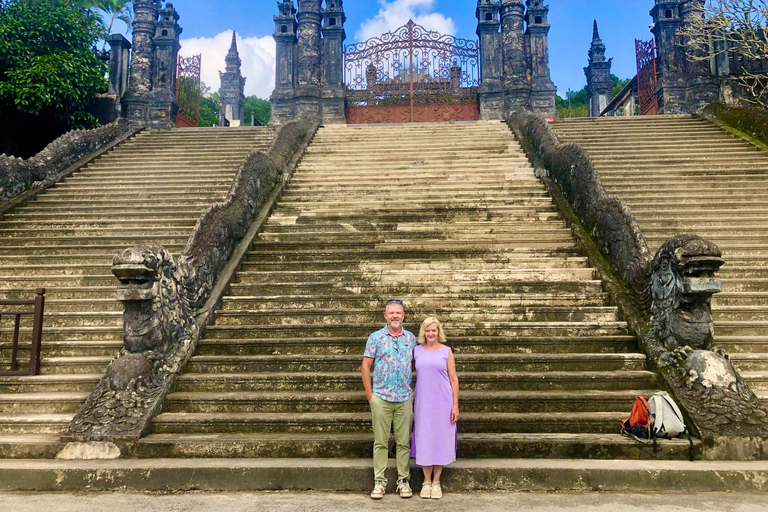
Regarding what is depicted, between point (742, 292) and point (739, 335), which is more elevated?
point (742, 292)

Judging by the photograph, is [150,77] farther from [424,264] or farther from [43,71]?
[424,264]

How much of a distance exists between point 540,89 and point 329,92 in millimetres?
6439

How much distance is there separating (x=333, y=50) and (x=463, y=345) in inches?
539

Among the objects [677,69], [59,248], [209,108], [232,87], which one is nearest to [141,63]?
[59,248]

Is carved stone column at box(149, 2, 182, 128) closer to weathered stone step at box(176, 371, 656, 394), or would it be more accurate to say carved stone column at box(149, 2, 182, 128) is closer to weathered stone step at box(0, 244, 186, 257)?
weathered stone step at box(0, 244, 186, 257)

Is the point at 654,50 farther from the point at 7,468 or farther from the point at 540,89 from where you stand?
the point at 7,468

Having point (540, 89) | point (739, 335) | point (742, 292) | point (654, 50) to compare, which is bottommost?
point (739, 335)

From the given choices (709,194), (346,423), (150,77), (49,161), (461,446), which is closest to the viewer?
(461,446)

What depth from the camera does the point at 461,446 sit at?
3.44 m

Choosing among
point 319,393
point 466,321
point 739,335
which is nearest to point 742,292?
point 739,335

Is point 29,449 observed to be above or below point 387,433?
below

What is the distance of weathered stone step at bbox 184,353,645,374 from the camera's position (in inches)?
164

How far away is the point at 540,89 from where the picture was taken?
14977 mm

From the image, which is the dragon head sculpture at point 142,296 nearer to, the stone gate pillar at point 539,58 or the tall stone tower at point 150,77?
the tall stone tower at point 150,77
